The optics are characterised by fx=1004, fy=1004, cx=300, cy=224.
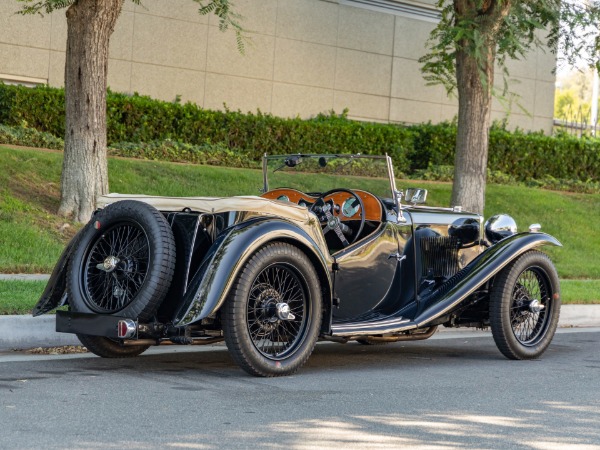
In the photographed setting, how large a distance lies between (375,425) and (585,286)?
28.2 feet

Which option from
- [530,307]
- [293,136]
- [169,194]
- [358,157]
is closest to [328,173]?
[358,157]

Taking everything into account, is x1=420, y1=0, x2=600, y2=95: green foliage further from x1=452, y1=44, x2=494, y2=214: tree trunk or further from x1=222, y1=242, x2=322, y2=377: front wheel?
x1=222, y1=242, x2=322, y2=377: front wheel

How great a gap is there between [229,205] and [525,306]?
2.87 m

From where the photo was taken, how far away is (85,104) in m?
12.5

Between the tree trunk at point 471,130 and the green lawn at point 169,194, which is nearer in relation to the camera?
the green lawn at point 169,194

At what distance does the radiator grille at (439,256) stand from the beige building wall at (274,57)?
36.9 feet

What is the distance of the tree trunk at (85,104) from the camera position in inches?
484

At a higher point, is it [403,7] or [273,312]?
[403,7]

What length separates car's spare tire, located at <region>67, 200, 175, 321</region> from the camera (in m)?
6.34

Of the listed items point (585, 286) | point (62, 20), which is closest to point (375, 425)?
point (585, 286)

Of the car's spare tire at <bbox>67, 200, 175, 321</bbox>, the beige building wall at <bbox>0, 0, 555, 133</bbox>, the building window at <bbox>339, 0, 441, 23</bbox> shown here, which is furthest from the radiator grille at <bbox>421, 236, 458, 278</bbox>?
the building window at <bbox>339, 0, 441, 23</bbox>

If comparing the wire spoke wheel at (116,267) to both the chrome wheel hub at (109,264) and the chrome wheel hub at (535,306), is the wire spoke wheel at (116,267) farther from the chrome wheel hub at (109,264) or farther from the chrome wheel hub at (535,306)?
the chrome wheel hub at (535,306)

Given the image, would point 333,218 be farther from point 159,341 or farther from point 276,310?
point 159,341

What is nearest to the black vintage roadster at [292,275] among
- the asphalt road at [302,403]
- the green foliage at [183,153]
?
the asphalt road at [302,403]
